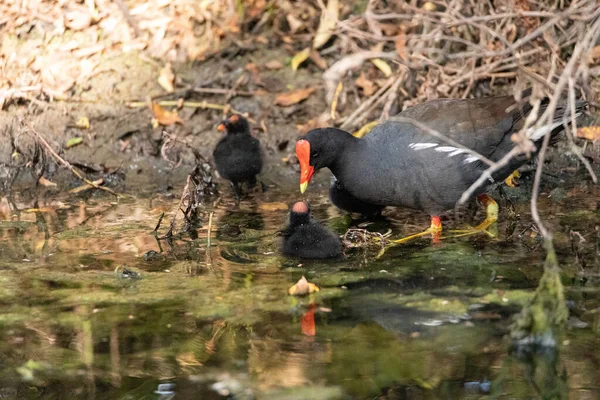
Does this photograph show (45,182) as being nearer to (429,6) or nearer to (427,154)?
(427,154)

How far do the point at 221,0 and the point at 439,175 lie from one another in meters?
3.81

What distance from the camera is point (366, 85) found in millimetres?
7832

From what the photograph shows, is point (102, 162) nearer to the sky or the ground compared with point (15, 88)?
nearer to the ground

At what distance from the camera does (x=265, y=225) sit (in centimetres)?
591

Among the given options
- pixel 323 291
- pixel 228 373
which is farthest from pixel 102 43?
pixel 228 373

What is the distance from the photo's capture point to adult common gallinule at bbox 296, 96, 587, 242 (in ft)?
18.1

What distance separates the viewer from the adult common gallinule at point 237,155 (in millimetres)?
6633

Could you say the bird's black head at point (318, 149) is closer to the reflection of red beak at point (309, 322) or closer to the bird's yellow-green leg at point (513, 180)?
the bird's yellow-green leg at point (513, 180)

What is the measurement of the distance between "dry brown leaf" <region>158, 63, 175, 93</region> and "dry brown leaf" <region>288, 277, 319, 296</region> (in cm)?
403

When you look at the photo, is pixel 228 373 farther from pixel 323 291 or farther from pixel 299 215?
pixel 299 215

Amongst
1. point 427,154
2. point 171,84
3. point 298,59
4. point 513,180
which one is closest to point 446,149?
point 427,154

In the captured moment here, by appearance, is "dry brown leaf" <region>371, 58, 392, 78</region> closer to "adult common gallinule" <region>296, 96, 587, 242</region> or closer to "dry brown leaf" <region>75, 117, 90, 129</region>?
"adult common gallinule" <region>296, 96, 587, 242</region>

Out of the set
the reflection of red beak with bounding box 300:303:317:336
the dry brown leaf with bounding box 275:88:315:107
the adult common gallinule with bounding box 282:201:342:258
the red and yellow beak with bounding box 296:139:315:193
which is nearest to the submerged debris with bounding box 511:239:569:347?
the reflection of red beak with bounding box 300:303:317:336

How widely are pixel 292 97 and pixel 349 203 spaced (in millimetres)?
2210
